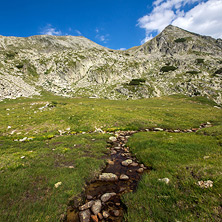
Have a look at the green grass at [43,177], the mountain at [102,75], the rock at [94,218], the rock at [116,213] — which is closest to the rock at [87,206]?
the rock at [94,218]

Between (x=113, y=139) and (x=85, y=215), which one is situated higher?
(x=85, y=215)

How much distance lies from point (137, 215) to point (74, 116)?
2031cm

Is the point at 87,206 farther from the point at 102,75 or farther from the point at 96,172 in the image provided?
the point at 102,75

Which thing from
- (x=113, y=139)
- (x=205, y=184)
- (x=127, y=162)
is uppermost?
(x=205, y=184)

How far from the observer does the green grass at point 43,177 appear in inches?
209

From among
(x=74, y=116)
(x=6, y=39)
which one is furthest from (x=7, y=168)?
(x=6, y=39)

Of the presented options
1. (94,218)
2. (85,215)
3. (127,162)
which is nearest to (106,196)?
(94,218)

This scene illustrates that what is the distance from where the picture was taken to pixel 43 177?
758 centimetres

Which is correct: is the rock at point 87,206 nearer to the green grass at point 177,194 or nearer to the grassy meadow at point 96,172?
the grassy meadow at point 96,172

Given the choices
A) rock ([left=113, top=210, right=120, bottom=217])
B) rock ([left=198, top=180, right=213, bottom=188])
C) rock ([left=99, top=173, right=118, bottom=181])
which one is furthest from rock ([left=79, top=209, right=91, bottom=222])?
rock ([left=198, top=180, right=213, bottom=188])

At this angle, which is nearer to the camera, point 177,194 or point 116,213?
point 177,194

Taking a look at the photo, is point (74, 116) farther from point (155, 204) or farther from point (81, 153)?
point (155, 204)

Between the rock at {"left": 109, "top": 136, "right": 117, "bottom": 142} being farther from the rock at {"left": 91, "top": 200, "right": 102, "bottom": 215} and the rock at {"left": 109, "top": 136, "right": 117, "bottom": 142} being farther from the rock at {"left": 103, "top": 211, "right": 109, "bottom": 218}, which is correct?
the rock at {"left": 103, "top": 211, "right": 109, "bottom": 218}

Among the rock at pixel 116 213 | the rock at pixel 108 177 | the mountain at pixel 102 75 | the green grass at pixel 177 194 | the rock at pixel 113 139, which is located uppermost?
the mountain at pixel 102 75
